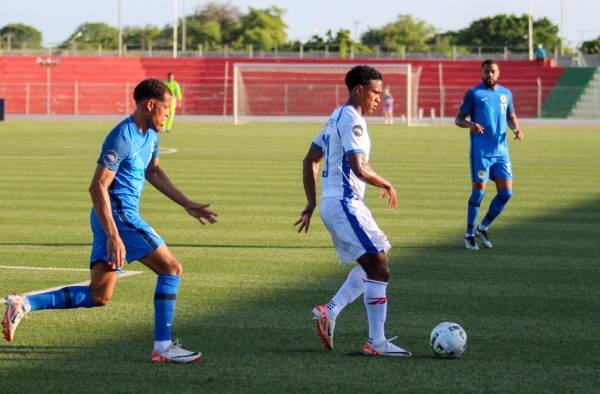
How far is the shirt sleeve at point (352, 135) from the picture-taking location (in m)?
7.86

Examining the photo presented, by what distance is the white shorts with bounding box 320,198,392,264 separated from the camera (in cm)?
793

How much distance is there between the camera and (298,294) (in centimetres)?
1038

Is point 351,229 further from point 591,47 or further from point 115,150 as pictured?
point 591,47

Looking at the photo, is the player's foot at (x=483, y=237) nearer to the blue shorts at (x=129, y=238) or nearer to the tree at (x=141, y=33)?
the blue shorts at (x=129, y=238)

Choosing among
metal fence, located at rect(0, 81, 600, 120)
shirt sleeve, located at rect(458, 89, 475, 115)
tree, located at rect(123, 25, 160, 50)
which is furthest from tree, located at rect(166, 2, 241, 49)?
shirt sleeve, located at rect(458, 89, 475, 115)

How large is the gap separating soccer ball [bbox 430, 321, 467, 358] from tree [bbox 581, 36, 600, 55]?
294 ft

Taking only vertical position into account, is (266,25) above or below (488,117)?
above

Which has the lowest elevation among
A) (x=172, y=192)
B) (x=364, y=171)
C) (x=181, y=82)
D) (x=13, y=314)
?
(x=13, y=314)

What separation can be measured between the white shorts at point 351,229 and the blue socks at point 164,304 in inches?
45.5

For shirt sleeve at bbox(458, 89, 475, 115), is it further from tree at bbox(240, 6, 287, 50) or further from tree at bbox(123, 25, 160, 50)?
A: tree at bbox(123, 25, 160, 50)

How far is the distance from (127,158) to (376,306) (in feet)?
6.42

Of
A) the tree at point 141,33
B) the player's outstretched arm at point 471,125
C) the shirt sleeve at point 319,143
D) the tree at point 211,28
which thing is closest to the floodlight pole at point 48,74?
the tree at point 211,28

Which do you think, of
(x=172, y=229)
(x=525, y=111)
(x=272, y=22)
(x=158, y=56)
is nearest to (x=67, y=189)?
(x=172, y=229)

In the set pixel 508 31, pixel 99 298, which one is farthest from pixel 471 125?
pixel 508 31
